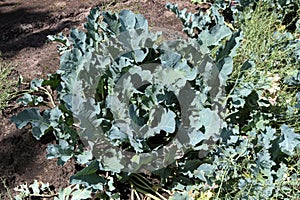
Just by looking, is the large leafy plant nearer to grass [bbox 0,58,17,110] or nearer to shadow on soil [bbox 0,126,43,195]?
shadow on soil [bbox 0,126,43,195]

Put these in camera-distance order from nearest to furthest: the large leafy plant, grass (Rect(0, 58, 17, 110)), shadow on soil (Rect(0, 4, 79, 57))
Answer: the large leafy plant → grass (Rect(0, 58, 17, 110)) → shadow on soil (Rect(0, 4, 79, 57))

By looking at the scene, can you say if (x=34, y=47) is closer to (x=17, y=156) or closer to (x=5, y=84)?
(x=5, y=84)

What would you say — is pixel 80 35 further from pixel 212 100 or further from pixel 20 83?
pixel 212 100

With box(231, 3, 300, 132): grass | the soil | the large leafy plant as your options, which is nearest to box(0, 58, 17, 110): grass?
the soil

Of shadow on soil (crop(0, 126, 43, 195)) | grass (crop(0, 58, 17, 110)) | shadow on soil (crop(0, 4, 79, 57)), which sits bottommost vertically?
shadow on soil (crop(0, 126, 43, 195))

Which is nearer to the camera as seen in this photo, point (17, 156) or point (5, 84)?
point (17, 156)

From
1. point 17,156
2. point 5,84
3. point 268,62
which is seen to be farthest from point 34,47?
point 268,62

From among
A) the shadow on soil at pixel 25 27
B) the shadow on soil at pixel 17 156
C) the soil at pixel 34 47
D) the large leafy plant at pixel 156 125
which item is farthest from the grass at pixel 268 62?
the shadow on soil at pixel 25 27
